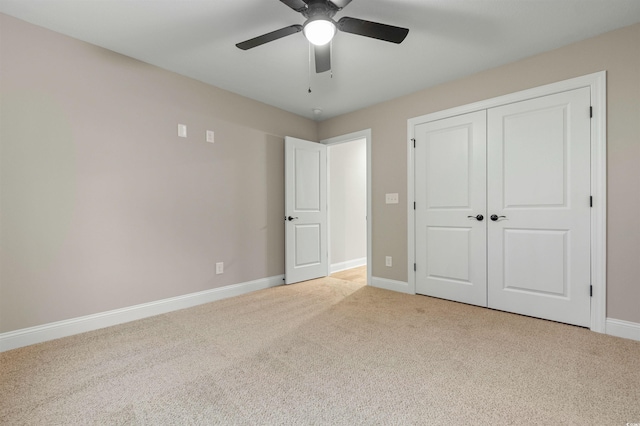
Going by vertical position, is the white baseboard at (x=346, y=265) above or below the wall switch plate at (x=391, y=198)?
below

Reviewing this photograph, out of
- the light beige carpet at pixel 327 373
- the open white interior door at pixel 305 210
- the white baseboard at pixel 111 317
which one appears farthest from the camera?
the open white interior door at pixel 305 210

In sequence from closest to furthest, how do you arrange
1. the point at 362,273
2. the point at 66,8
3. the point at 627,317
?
the point at 66,8 < the point at 627,317 < the point at 362,273

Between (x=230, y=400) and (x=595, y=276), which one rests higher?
(x=595, y=276)

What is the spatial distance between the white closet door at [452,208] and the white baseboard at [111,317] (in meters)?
2.14

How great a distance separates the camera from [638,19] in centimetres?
213

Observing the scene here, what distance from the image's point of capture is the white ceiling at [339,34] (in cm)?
201

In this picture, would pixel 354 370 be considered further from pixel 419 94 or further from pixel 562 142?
pixel 419 94

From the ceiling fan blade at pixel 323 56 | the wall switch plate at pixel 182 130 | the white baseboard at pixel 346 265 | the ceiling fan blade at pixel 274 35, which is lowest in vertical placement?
the white baseboard at pixel 346 265

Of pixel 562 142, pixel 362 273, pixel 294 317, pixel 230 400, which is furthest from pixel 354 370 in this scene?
pixel 362 273

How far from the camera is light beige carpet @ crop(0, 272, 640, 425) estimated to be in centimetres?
141

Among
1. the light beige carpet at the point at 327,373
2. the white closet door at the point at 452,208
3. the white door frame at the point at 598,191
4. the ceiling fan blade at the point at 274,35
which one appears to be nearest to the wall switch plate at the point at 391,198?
the white closet door at the point at 452,208

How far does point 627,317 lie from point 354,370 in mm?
2178

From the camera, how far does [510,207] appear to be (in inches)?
110

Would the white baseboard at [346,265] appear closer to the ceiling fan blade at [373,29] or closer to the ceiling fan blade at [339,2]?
the ceiling fan blade at [373,29]
